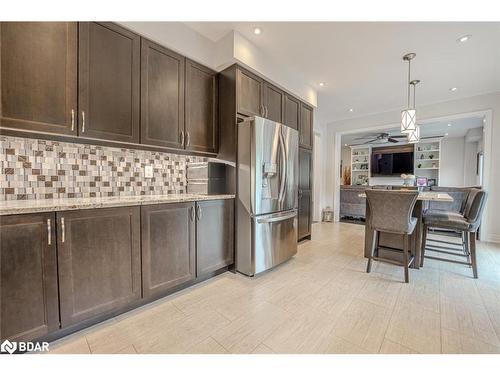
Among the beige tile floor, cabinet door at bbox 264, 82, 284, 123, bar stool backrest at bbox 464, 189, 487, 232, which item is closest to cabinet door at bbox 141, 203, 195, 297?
the beige tile floor

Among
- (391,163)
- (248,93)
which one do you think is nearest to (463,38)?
(248,93)

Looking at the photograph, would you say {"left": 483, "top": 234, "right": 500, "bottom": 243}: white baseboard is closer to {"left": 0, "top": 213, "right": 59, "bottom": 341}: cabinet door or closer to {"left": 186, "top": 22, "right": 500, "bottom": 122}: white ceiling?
{"left": 186, "top": 22, "right": 500, "bottom": 122}: white ceiling

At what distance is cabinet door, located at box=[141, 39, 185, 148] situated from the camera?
1994mm

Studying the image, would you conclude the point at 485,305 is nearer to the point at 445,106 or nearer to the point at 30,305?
the point at 30,305

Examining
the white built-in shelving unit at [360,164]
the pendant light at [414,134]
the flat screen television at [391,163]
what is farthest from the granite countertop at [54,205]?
the white built-in shelving unit at [360,164]

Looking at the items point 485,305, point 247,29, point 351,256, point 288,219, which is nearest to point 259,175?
point 288,219

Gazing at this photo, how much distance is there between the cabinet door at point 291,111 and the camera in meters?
3.26

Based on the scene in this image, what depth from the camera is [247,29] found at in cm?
232

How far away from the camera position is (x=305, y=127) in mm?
3697

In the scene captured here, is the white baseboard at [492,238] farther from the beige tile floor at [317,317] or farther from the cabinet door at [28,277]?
the cabinet door at [28,277]

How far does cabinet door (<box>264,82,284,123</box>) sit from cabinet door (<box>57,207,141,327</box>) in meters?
2.08

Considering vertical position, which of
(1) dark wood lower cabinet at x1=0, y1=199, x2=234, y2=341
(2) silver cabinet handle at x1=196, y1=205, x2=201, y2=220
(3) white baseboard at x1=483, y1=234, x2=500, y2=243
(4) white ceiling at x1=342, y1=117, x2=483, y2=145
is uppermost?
(4) white ceiling at x1=342, y1=117, x2=483, y2=145

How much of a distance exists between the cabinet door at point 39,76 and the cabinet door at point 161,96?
522 millimetres

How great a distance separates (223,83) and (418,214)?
9.35 ft
